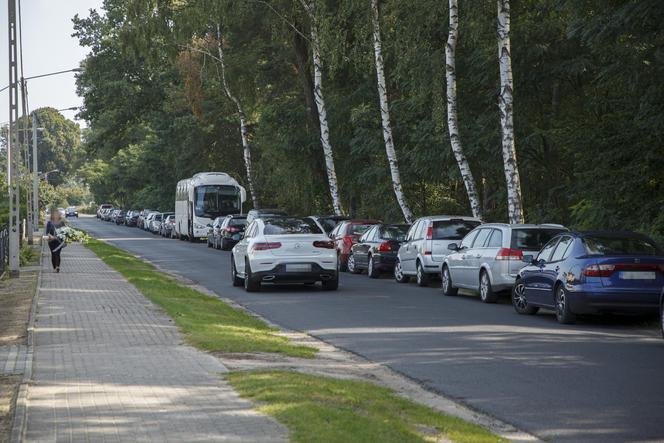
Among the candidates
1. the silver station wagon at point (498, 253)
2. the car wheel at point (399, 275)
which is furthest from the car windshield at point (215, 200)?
the silver station wagon at point (498, 253)

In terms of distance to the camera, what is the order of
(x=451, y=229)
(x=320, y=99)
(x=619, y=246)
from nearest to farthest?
1. (x=619, y=246)
2. (x=451, y=229)
3. (x=320, y=99)

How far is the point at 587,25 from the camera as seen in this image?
2092 cm

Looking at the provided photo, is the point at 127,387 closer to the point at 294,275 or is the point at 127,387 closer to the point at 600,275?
the point at 600,275

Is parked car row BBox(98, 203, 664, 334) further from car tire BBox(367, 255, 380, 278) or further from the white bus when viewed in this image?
the white bus

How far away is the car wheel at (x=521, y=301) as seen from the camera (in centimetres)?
1835

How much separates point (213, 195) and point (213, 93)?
17.7 ft

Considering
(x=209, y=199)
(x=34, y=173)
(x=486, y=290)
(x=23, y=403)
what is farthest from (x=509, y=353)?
(x=34, y=173)

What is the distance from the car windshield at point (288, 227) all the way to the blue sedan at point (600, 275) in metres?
7.82

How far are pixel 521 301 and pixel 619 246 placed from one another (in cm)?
238

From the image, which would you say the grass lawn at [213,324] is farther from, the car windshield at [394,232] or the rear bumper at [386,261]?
the car windshield at [394,232]

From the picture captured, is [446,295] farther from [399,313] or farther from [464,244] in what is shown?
[399,313]

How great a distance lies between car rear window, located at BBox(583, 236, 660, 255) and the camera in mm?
16469

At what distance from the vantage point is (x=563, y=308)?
16.6m

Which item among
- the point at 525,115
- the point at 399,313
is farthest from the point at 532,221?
the point at 399,313
